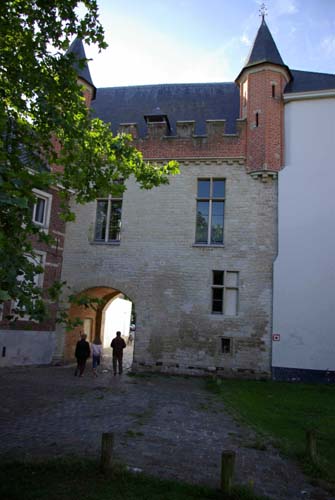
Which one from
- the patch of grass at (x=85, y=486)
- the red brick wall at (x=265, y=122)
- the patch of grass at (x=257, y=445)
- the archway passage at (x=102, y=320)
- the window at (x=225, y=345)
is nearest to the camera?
the patch of grass at (x=85, y=486)

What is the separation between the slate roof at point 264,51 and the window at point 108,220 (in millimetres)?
7772

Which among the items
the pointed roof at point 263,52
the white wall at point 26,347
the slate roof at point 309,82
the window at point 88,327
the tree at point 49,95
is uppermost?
the pointed roof at point 263,52

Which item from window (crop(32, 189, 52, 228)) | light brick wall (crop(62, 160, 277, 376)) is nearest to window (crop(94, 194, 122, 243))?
light brick wall (crop(62, 160, 277, 376))

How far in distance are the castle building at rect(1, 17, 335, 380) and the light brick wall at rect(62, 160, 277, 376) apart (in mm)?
39

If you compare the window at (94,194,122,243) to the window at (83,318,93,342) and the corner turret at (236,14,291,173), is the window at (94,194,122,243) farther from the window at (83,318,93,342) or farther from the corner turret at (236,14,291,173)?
the corner turret at (236,14,291,173)

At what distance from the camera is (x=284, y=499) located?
182 inches

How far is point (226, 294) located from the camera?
51.3 feet

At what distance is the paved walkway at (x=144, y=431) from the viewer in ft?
17.3

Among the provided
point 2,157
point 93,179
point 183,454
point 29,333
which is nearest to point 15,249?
point 2,157

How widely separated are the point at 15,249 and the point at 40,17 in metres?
4.14

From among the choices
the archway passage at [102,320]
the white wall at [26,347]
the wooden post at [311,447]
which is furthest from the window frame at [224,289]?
the wooden post at [311,447]

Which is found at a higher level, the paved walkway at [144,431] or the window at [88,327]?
the window at [88,327]

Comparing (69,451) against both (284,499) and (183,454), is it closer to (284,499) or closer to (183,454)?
(183,454)

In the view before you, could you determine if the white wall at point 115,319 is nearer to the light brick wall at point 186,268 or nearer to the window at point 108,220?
the window at point 108,220
